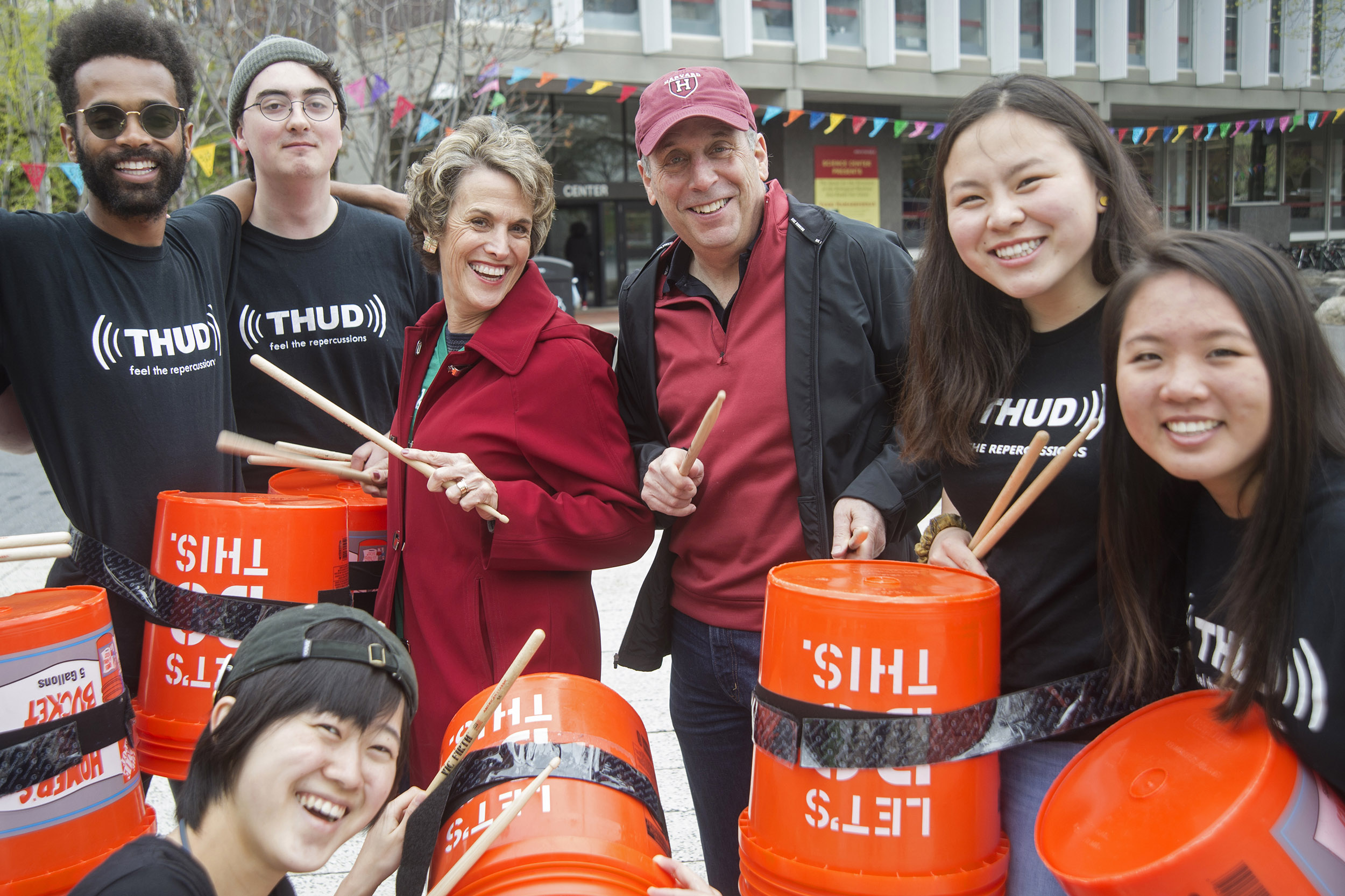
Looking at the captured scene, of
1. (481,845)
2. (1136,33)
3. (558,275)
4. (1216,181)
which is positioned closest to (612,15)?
(558,275)

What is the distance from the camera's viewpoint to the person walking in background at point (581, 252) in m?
19.5

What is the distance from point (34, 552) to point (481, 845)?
0.97 meters

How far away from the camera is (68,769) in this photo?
67.6 inches

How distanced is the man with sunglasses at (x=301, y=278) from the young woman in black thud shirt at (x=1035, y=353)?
1.63 meters

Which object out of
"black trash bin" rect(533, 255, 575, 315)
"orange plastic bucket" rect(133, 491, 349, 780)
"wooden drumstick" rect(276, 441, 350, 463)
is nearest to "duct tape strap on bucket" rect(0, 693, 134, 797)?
"orange plastic bucket" rect(133, 491, 349, 780)

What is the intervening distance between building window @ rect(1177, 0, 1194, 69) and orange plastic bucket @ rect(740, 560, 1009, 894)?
25.5 metres

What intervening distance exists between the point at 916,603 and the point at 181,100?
6.90 feet

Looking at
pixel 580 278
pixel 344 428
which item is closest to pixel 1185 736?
pixel 344 428

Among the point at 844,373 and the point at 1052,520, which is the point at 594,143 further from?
the point at 1052,520

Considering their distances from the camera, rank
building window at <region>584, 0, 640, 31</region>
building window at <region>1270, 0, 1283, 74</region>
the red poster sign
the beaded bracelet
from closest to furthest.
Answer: the beaded bracelet < building window at <region>584, 0, 640, 31</region> < the red poster sign < building window at <region>1270, 0, 1283, 74</region>

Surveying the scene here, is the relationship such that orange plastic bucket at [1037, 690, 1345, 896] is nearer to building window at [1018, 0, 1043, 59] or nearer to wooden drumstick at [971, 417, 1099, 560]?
wooden drumstick at [971, 417, 1099, 560]

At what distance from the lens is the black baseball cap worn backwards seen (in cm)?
158

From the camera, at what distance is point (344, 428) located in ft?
9.46

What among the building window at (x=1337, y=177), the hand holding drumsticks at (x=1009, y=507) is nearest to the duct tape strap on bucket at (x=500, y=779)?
the hand holding drumsticks at (x=1009, y=507)
